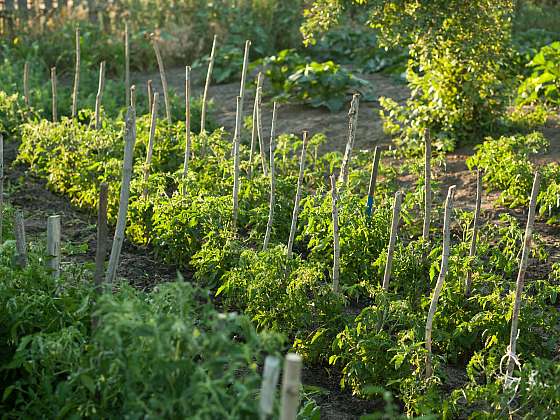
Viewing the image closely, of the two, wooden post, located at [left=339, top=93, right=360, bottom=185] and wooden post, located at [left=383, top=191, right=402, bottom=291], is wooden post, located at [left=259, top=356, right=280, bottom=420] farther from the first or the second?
wooden post, located at [left=339, top=93, right=360, bottom=185]

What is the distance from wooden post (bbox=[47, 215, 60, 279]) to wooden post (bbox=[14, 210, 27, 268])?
11 centimetres

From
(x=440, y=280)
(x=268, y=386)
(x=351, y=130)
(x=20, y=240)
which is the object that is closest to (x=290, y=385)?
(x=268, y=386)

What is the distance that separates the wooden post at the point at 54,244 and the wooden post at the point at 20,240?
107 mm

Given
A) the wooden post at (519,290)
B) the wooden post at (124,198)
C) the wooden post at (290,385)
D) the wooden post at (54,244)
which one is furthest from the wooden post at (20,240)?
the wooden post at (519,290)

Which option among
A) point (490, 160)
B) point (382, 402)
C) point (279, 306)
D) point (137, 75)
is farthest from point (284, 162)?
point (137, 75)

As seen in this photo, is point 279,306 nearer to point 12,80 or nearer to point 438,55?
point 438,55

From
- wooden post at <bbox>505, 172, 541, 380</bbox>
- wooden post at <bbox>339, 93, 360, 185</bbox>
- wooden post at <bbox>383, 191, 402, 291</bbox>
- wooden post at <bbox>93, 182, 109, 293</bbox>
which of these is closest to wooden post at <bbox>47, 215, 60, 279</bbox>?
wooden post at <bbox>93, 182, 109, 293</bbox>

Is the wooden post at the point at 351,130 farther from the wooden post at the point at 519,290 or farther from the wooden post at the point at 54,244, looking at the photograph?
the wooden post at the point at 54,244

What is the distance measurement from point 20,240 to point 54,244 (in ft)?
0.49

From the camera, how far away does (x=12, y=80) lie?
862 cm

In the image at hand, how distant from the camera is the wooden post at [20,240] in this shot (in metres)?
3.40

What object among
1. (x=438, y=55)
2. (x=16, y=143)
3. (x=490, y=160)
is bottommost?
(x=16, y=143)

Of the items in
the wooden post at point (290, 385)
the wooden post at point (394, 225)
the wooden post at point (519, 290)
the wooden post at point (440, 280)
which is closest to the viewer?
the wooden post at point (290, 385)

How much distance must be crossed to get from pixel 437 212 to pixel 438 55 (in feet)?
6.59
